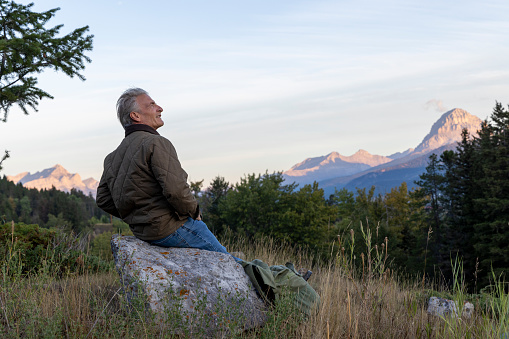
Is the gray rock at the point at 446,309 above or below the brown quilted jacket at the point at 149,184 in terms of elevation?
below

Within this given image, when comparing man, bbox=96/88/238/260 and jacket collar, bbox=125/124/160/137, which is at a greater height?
jacket collar, bbox=125/124/160/137

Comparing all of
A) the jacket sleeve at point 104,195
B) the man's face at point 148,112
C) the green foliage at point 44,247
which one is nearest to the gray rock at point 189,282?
the jacket sleeve at point 104,195

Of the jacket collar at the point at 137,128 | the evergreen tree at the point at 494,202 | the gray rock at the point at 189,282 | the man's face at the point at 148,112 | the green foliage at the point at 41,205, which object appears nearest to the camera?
the gray rock at the point at 189,282

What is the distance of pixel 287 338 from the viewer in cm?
329

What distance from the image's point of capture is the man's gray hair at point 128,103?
13.6 ft

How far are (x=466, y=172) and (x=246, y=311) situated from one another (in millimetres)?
38016

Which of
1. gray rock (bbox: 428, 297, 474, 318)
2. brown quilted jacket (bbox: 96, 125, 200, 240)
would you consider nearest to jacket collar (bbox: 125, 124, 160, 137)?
brown quilted jacket (bbox: 96, 125, 200, 240)

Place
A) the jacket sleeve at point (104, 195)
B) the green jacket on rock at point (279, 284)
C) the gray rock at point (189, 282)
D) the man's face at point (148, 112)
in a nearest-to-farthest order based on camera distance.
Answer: the gray rock at point (189, 282), the green jacket on rock at point (279, 284), the man's face at point (148, 112), the jacket sleeve at point (104, 195)

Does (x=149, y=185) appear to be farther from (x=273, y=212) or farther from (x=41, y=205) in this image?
(x=41, y=205)

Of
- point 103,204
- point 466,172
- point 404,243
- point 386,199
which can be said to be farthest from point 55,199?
point 103,204

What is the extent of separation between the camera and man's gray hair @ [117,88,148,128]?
13.6 feet

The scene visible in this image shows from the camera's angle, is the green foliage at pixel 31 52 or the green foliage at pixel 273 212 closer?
the green foliage at pixel 31 52

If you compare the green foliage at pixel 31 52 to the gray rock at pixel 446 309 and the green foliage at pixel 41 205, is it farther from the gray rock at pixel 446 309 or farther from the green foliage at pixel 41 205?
the green foliage at pixel 41 205

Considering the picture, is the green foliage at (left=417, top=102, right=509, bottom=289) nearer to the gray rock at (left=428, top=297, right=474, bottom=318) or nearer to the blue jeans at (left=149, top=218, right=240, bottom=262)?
the gray rock at (left=428, top=297, right=474, bottom=318)
